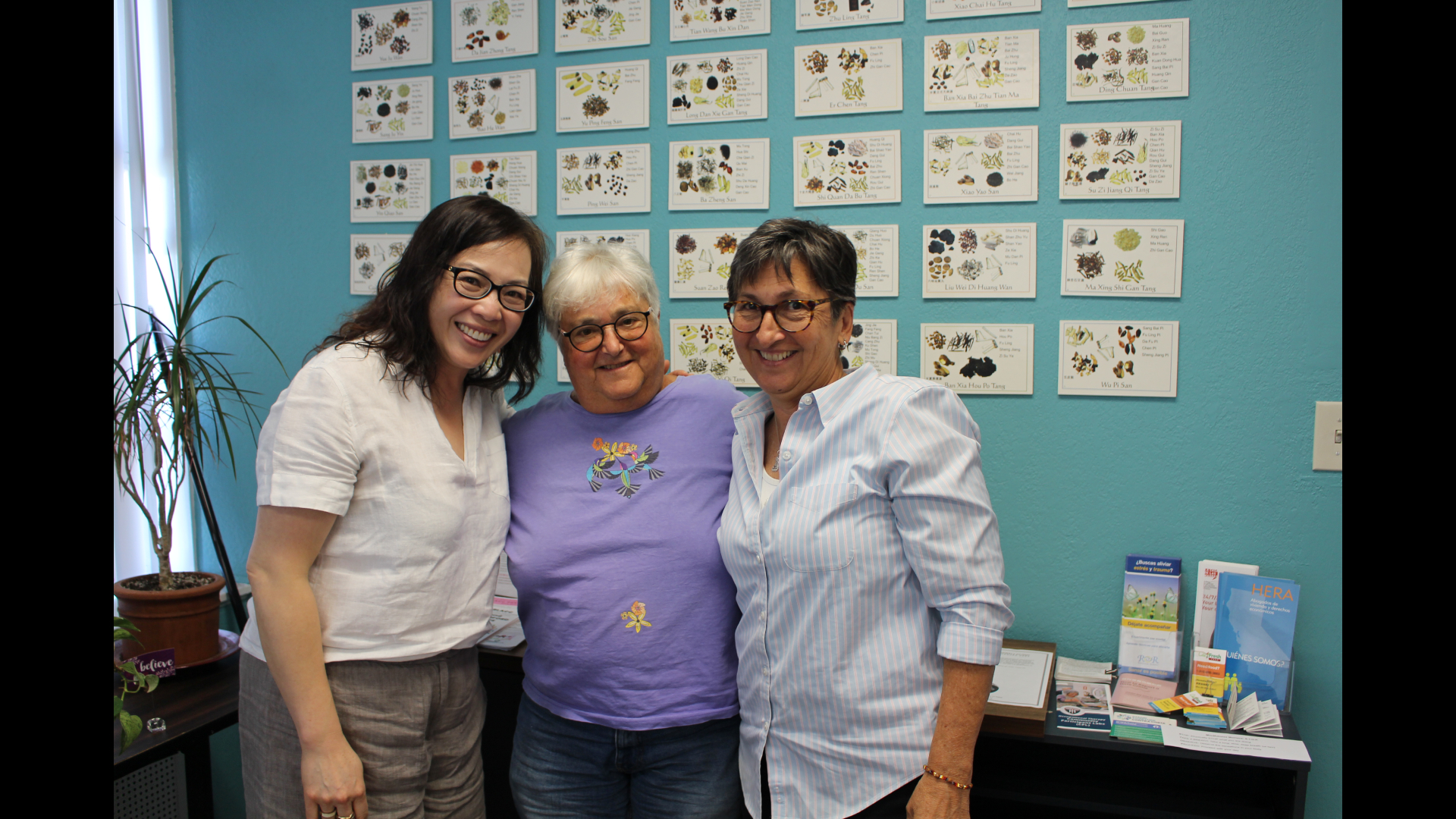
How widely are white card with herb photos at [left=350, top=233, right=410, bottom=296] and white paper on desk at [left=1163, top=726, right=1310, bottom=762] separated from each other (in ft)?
7.62

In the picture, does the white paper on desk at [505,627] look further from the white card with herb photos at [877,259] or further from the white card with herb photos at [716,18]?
the white card with herb photos at [716,18]

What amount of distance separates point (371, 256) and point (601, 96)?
0.86 metres

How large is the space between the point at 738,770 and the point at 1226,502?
1278 mm

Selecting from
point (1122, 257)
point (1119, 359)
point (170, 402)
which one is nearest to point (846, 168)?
Answer: point (1122, 257)

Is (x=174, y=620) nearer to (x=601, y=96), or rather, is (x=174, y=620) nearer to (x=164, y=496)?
(x=164, y=496)

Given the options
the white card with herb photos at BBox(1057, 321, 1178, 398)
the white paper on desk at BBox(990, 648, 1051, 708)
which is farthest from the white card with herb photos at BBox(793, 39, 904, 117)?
the white paper on desk at BBox(990, 648, 1051, 708)

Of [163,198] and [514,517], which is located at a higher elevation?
[163,198]

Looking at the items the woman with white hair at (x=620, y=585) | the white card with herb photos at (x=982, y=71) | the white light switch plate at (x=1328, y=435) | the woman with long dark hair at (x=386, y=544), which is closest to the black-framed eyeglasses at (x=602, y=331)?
the woman with white hair at (x=620, y=585)

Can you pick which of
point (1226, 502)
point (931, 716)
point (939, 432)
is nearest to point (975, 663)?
point (931, 716)

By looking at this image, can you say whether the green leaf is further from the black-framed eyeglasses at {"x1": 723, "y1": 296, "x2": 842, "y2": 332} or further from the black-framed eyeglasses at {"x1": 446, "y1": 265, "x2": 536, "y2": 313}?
the black-framed eyeglasses at {"x1": 723, "y1": 296, "x2": 842, "y2": 332}

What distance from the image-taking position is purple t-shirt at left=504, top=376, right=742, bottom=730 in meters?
1.38

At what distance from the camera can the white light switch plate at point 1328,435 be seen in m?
1.75
